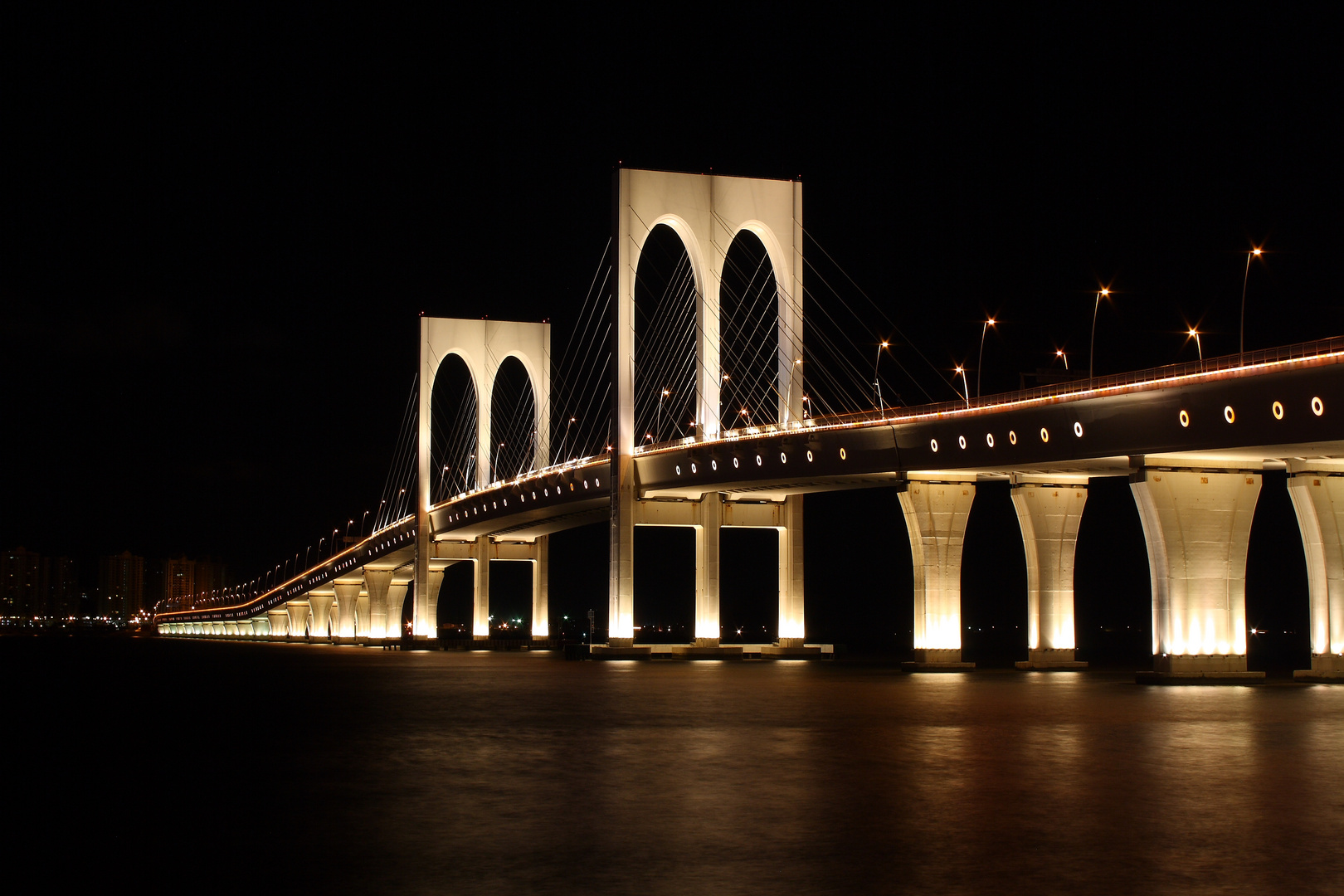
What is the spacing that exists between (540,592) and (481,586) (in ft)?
11.2

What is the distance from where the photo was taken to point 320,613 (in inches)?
5679

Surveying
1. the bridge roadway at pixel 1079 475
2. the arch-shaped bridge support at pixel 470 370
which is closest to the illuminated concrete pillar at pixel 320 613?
the arch-shaped bridge support at pixel 470 370

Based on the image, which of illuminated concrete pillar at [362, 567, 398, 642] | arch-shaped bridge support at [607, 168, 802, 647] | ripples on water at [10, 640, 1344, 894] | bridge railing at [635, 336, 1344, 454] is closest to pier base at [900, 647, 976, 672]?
bridge railing at [635, 336, 1344, 454]

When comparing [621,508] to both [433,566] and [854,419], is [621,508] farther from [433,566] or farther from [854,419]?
[433,566]

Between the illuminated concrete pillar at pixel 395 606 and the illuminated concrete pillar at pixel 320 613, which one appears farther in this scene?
the illuminated concrete pillar at pixel 320 613

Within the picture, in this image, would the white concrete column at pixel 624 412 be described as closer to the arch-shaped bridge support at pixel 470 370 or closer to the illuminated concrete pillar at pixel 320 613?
the arch-shaped bridge support at pixel 470 370

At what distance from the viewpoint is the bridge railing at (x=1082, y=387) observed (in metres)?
32.8

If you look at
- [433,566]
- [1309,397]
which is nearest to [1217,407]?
[1309,397]

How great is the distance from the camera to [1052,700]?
96.2 feet

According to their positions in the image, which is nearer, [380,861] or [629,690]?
[380,861]

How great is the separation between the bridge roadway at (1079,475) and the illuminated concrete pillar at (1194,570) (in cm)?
5

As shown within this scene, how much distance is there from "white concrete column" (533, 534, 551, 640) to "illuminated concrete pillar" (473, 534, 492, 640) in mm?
2785

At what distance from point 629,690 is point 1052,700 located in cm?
930

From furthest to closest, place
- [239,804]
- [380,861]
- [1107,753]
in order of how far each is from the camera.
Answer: [1107,753]
[239,804]
[380,861]
